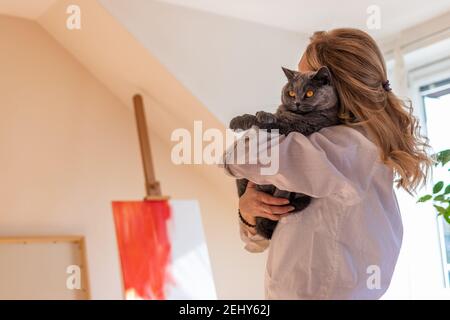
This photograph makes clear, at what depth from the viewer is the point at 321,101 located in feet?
3.22

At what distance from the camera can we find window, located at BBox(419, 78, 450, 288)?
2246 mm

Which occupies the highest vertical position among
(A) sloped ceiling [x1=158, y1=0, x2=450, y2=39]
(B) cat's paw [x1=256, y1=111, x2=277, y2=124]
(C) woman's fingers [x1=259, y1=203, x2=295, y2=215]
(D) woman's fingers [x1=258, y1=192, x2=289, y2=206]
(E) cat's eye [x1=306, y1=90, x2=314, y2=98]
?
(A) sloped ceiling [x1=158, y1=0, x2=450, y2=39]

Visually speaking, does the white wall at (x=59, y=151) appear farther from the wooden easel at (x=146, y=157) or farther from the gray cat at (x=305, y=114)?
the gray cat at (x=305, y=114)

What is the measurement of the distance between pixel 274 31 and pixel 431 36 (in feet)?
1.79

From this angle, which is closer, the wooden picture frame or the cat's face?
the cat's face

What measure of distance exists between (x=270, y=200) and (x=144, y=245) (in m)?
1.25

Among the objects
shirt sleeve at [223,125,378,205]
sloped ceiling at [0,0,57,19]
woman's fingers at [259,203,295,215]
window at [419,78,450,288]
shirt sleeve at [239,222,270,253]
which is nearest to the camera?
shirt sleeve at [223,125,378,205]

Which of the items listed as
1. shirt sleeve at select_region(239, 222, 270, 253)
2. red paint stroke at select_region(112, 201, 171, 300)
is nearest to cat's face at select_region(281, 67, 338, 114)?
shirt sleeve at select_region(239, 222, 270, 253)

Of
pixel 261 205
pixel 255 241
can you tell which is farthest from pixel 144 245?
pixel 261 205

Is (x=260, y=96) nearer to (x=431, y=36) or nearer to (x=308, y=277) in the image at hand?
(x=431, y=36)

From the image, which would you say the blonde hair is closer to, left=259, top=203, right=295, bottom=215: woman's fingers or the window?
left=259, top=203, right=295, bottom=215: woman's fingers

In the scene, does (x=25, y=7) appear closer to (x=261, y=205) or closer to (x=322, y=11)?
(x=322, y=11)

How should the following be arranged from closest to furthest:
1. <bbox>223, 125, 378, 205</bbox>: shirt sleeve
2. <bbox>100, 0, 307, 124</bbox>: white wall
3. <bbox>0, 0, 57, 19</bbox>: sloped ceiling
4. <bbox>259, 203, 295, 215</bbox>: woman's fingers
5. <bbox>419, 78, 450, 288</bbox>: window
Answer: <bbox>223, 125, 378, 205</bbox>: shirt sleeve → <bbox>259, 203, 295, 215</bbox>: woman's fingers → <bbox>100, 0, 307, 124</bbox>: white wall → <bbox>0, 0, 57, 19</bbox>: sloped ceiling → <bbox>419, 78, 450, 288</bbox>: window
